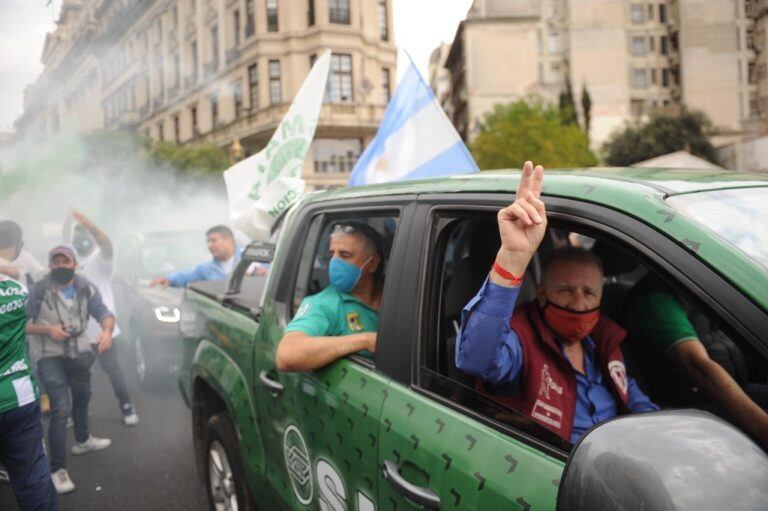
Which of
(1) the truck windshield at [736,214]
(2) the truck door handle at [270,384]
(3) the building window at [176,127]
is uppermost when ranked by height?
(3) the building window at [176,127]

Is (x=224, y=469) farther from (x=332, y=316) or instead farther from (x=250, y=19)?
(x=250, y=19)

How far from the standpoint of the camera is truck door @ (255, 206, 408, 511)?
174 centimetres

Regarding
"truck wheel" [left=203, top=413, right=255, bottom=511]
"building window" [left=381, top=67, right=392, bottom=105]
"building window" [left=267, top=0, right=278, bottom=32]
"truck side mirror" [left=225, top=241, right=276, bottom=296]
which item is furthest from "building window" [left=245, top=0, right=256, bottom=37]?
"truck wheel" [left=203, top=413, right=255, bottom=511]

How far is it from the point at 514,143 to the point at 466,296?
3304cm

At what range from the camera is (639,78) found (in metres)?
49.5

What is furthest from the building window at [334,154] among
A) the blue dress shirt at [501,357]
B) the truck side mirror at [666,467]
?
the truck side mirror at [666,467]

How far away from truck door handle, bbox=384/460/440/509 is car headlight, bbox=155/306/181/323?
484 centimetres

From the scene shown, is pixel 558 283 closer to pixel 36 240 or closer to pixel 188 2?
pixel 36 240

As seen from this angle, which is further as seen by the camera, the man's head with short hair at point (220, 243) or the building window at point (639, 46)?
the building window at point (639, 46)

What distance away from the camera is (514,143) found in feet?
111

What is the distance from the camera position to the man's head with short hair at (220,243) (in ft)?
19.3

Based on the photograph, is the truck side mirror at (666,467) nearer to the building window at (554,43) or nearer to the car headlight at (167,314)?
the car headlight at (167,314)

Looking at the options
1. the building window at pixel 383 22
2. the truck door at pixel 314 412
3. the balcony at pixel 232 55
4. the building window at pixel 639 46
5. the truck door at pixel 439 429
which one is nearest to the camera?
the truck door at pixel 439 429

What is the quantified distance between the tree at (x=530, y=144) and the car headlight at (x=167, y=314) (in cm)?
2851
